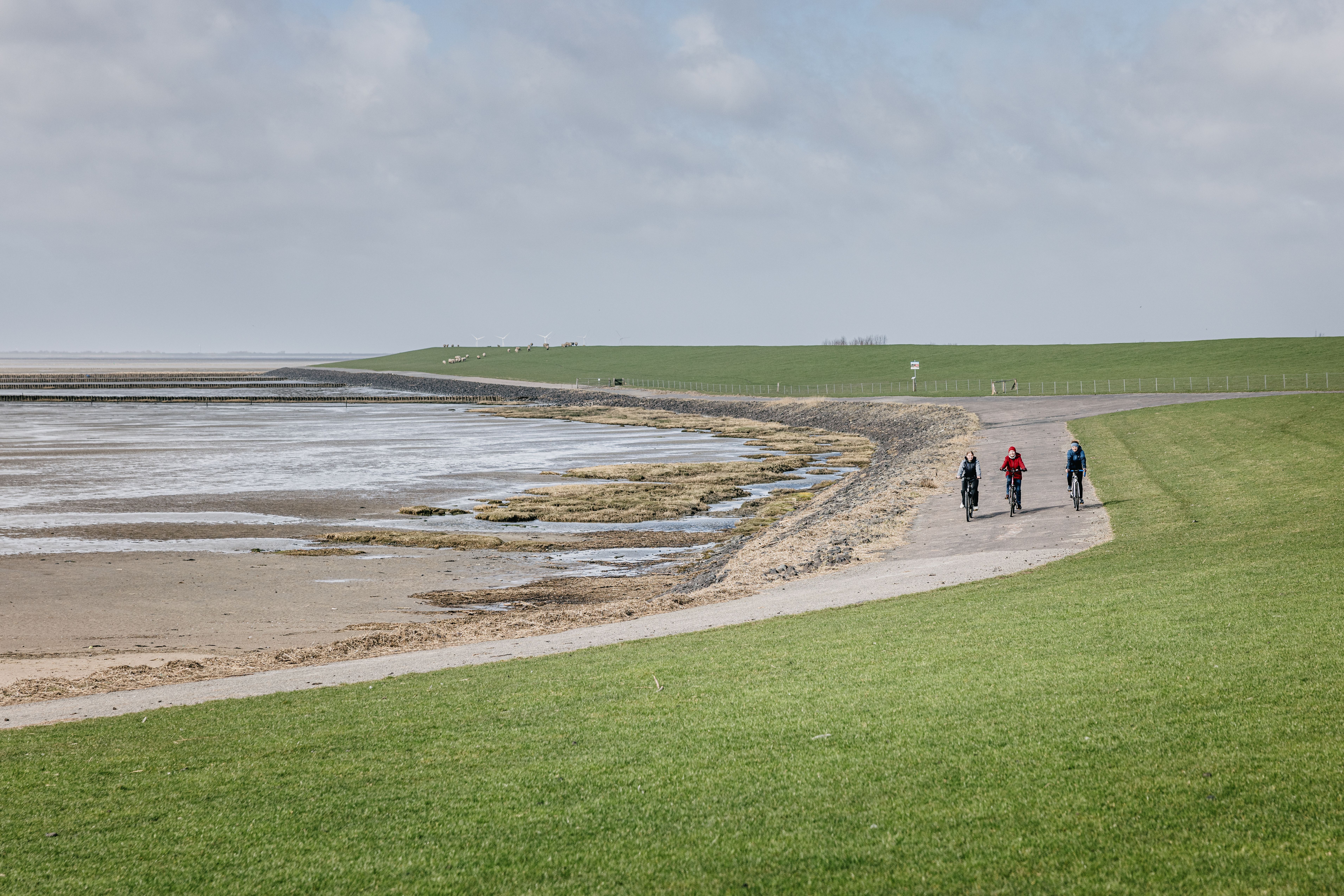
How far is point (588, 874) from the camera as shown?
8.53 m

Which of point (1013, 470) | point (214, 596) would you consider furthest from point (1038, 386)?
point (214, 596)

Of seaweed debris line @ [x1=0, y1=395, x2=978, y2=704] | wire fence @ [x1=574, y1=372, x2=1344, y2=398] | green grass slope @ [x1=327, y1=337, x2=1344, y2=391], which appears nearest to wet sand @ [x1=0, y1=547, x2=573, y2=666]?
seaweed debris line @ [x1=0, y1=395, x2=978, y2=704]

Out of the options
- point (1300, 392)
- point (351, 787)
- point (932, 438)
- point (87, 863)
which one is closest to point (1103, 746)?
point (351, 787)

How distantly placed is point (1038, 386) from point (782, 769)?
11119cm

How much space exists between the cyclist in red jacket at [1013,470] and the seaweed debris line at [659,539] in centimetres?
330

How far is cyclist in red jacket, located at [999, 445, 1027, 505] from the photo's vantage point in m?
32.5

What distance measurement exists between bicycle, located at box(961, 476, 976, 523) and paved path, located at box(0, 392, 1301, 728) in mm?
320

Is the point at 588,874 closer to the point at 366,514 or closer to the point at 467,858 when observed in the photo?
the point at 467,858

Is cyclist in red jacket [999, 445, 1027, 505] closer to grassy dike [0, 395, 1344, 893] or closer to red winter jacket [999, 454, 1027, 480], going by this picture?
red winter jacket [999, 454, 1027, 480]

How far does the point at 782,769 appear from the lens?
10766 mm

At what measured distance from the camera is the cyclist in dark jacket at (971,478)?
3162cm

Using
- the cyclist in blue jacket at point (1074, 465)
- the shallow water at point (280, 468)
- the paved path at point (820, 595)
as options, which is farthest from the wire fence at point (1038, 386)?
the paved path at point (820, 595)

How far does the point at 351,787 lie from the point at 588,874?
3660 mm

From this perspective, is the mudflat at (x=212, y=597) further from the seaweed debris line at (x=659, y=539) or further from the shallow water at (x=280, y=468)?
the shallow water at (x=280, y=468)
